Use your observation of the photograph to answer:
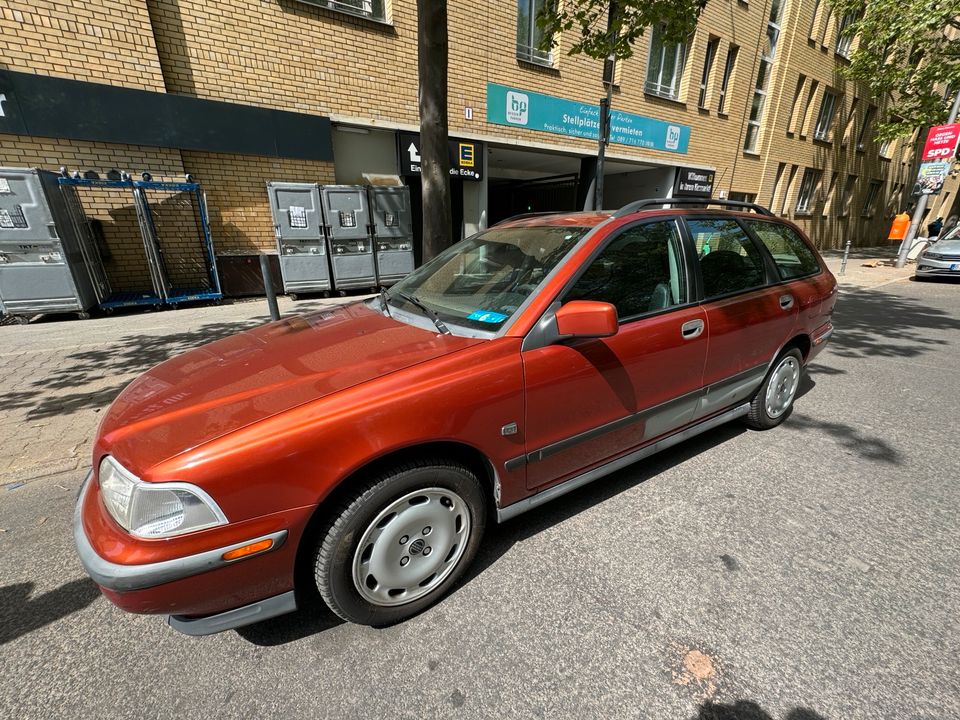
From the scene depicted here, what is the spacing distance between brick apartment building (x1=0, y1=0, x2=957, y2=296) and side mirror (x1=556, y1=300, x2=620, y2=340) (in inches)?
285

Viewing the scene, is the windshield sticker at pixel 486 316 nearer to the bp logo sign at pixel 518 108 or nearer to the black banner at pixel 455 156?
the black banner at pixel 455 156

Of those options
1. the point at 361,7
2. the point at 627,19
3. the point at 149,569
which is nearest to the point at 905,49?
the point at 627,19

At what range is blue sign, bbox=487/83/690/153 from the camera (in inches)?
407

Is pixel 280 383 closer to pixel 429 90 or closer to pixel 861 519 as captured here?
pixel 861 519

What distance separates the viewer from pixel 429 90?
4961mm

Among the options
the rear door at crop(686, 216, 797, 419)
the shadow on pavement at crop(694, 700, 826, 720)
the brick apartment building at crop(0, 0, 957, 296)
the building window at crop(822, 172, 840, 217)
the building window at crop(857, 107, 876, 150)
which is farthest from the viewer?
the building window at crop(857, 107, 876, 150)

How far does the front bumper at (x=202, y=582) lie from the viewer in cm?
141

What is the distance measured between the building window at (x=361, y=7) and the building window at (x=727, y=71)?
39.9 ft

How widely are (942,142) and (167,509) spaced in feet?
70.1

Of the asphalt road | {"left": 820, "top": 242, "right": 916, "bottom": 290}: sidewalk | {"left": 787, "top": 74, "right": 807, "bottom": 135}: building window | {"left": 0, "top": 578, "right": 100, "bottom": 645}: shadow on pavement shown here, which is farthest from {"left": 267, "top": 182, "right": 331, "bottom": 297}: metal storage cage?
{"left": 787, "top": 74, "right": 807, "bottom": 135}: building window

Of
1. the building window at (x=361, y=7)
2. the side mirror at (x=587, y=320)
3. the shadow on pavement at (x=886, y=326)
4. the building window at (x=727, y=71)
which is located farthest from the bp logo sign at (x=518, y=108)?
the side mirror at (x=587, y=320)

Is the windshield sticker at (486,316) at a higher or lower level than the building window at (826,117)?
lower

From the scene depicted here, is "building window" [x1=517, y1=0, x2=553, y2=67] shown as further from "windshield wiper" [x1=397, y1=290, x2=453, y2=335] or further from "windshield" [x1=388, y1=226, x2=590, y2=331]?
"windshield wiper" [x1=397, y1=290, x2=453, y2=335]

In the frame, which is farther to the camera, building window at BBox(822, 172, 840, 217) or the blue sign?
building window at BBox(822, 172, 840, 217)
